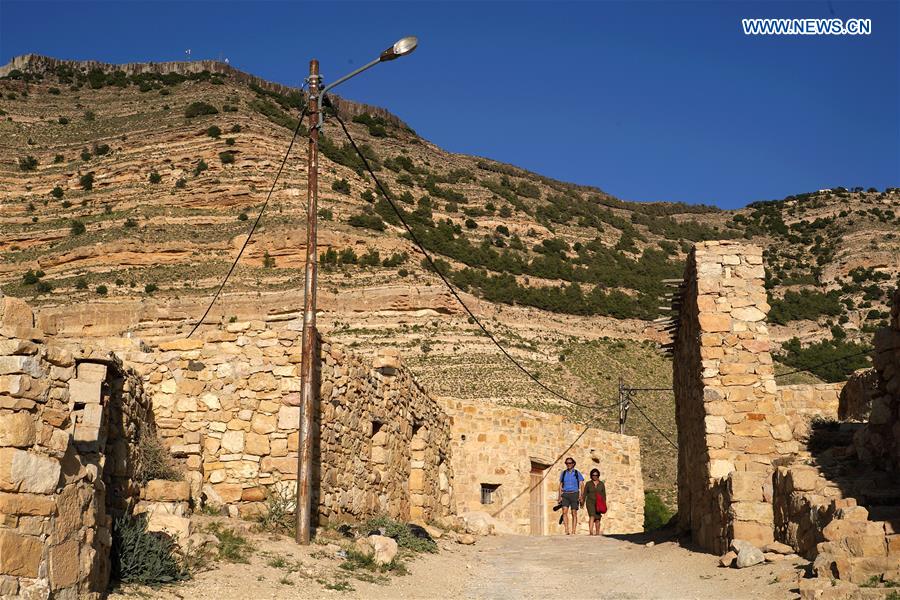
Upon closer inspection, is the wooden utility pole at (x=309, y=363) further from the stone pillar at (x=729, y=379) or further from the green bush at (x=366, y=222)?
the green bush at (x=366, y=222)

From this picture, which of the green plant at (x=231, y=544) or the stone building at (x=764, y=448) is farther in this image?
the green plant at (x=231, y=544)

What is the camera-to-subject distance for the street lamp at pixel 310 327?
1177 cm

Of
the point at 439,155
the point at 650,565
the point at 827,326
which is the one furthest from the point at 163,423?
the point at 439,155

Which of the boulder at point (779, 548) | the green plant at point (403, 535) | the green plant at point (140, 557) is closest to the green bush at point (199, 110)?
the green plant at point (403, 535)

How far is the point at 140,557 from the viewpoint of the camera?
8.58 meters

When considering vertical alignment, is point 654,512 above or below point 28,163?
below

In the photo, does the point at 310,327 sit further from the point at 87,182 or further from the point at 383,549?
the point at 87,182

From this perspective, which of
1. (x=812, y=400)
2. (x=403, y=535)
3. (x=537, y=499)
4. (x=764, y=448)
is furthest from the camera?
(x=537, y=499)

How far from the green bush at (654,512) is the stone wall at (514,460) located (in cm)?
450

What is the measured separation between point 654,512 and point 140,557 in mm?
23641

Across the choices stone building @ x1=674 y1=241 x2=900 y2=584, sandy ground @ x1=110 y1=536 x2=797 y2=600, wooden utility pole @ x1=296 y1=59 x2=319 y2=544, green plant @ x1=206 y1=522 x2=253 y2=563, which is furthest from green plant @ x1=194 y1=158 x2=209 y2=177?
green plant @ x1=206 y1=522 x2=253 y2=563

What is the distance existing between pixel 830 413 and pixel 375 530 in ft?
26.5

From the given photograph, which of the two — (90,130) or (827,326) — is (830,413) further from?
(90,130)

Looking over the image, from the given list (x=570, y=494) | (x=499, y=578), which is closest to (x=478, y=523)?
(x=570, y=494)
